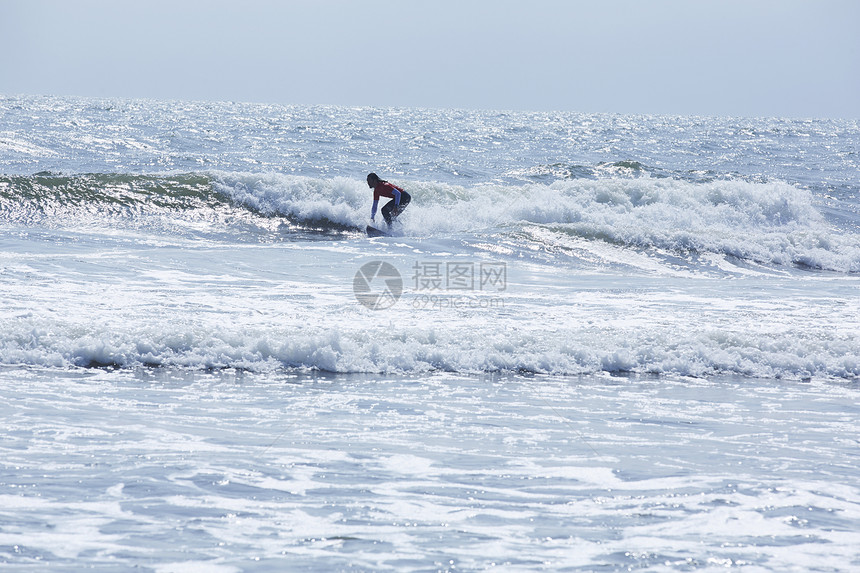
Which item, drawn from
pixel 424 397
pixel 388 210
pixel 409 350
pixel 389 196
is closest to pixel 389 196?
pixel 389 196

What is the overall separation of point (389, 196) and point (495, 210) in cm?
391

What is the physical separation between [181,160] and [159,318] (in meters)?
19.5

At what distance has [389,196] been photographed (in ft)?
51.9

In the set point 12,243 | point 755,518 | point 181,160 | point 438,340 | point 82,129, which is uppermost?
point 82,129

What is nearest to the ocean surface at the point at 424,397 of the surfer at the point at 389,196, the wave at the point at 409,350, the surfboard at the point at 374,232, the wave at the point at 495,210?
the wave at the point at 409,350

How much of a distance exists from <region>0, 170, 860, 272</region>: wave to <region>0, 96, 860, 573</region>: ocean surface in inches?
6.2

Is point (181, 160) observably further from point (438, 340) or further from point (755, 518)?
point (755, 518)

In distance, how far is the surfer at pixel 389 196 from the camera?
15289 millimetres

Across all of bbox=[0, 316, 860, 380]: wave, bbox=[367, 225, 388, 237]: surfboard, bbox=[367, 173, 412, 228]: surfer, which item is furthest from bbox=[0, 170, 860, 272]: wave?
bbox=[0, 316, 860, 380]: wave

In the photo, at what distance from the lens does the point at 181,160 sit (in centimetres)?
2652

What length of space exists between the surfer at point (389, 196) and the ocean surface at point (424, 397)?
2.75 feet

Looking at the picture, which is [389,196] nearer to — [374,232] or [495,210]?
[374,232]

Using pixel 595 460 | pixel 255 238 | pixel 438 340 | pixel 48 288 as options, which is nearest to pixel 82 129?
pixel 255 238

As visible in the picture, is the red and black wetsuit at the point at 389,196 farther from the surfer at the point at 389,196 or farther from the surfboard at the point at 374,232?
the surfboard at the point at 374,232
